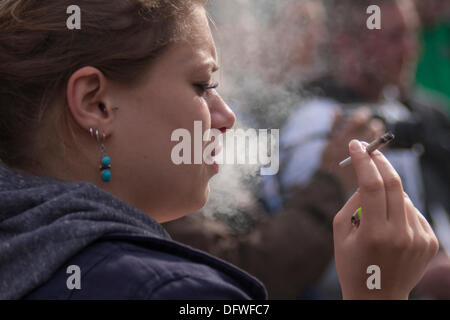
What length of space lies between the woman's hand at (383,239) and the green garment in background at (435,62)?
2.97m

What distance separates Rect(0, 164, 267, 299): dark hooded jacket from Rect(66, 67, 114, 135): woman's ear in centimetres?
13

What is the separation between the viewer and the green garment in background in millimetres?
3789

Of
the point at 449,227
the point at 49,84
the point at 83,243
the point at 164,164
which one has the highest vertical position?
the point at 49,84

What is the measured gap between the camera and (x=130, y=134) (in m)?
1.00

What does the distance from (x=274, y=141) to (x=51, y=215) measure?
1.10m

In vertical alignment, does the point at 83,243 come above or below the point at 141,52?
below

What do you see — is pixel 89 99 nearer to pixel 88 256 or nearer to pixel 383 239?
pixel 88 256

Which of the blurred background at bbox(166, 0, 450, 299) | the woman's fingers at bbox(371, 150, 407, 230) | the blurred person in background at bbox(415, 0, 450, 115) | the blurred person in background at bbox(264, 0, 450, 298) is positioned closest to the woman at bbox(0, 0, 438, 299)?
the woman's fingers at bbox(371, 150, 407, 230)

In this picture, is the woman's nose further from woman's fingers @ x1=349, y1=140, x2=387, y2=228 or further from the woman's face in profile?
woman's fingers @ x1=349, y1=140, x2=387, y2=228

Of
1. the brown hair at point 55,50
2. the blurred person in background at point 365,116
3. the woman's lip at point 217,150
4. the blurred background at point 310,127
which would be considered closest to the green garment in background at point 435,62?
the blurred background at point 310,127

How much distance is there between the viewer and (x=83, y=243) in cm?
83
